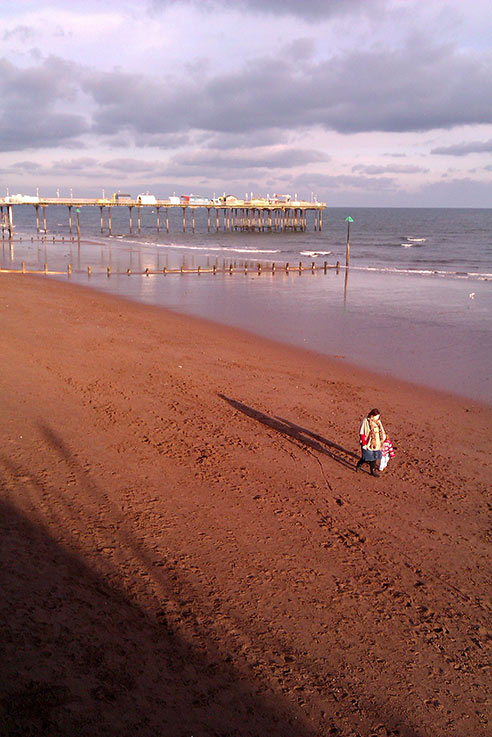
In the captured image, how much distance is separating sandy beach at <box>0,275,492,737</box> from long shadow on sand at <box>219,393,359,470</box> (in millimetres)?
49

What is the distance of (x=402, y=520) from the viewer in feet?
25.3

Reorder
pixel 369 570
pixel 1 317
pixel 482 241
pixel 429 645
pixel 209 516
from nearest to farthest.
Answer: pixel 429 645 → pixel 369 570 → pixel 209 516 → pixel 1 317 → pixel 482 241

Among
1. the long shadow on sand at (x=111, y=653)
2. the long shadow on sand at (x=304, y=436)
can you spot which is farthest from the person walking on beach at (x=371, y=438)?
the long shadow on sand at (x=111, y=653)

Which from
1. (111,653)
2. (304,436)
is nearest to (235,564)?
(111,653)

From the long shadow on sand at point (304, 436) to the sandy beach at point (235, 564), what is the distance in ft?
0.16

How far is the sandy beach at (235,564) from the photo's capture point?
14.6ft

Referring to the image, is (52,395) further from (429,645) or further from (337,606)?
(429,645)

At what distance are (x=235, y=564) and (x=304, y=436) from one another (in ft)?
14.0

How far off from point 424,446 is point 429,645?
5.29m

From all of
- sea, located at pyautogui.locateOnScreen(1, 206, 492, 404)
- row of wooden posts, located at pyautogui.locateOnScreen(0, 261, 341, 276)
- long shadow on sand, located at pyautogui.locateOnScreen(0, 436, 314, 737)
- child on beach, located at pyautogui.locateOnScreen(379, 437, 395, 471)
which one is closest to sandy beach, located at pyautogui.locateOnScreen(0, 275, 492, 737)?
long shadow on sand, located at pyautogui.locateOnScreen(0, 436, 314, 737)

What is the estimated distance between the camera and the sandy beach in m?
4.44

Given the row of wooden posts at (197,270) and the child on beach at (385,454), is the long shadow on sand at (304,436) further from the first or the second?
Result: the row of wooden posts at (197,270)

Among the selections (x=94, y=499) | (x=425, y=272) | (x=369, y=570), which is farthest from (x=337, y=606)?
(x=425, y=272)

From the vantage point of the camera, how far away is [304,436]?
10445 millimetres
